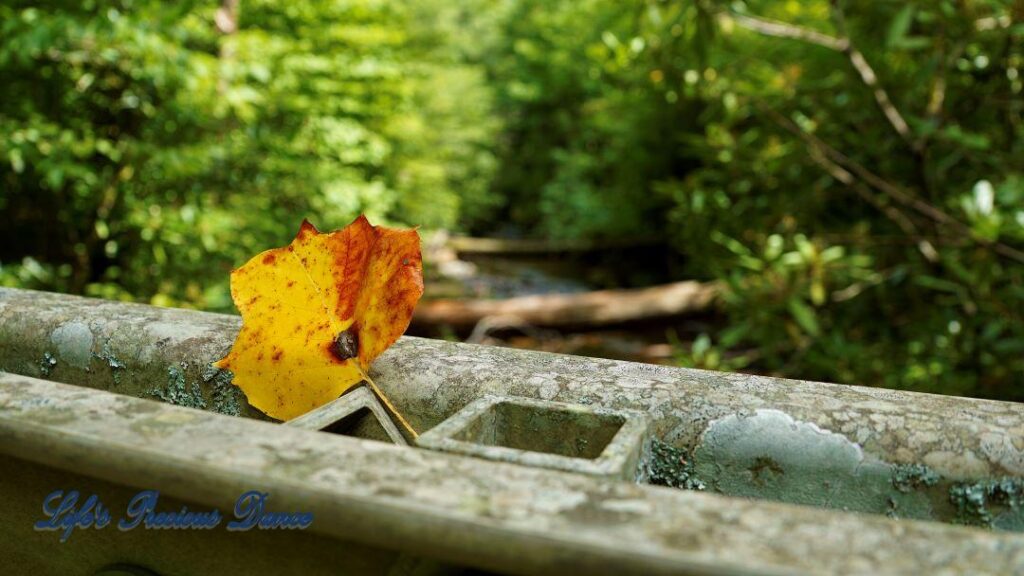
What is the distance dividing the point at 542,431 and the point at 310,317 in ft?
1.15

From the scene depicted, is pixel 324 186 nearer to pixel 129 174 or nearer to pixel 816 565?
pixel 129 174

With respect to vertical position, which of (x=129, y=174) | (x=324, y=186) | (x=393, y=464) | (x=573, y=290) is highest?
(x=393, y=464)

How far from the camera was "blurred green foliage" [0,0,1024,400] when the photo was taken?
8.19 feet

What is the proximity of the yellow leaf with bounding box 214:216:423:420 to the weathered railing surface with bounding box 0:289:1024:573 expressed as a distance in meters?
0.09

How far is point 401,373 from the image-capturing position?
1080mm

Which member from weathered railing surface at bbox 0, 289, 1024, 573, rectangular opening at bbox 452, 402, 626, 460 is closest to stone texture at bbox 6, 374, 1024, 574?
weathered railing surface at bbox 0, 289, 1024, 573

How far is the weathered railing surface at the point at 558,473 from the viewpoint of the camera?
583 millimetres

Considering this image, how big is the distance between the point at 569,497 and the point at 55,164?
111 inches

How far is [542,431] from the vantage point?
2.99 feet

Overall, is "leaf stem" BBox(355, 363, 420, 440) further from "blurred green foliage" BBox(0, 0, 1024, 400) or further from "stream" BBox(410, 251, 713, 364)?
"stream" BBox(410, 251, 713, 364)

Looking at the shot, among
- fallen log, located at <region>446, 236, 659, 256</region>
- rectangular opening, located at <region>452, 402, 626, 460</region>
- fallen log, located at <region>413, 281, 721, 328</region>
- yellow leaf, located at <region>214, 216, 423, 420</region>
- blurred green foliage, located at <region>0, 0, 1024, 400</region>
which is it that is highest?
yellow leaf, located at <region>214, 216, 423, 420</region>

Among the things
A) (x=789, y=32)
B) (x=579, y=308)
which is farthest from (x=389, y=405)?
(x=579, y=308)

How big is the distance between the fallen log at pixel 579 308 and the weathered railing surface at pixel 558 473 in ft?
13.0

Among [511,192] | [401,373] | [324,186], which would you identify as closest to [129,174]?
[324,186]
